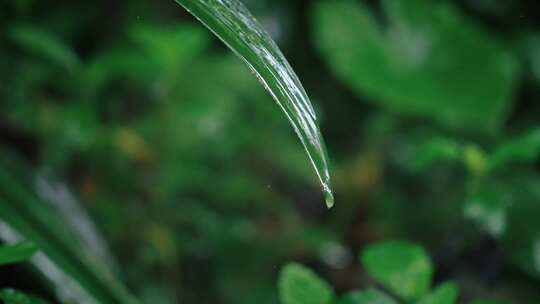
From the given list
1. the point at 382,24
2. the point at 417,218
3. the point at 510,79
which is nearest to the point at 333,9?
the point at 382,24

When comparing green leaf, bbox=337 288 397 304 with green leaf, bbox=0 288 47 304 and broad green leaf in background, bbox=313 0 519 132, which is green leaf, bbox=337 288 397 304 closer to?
green leaf, bbox=0 288 47 304

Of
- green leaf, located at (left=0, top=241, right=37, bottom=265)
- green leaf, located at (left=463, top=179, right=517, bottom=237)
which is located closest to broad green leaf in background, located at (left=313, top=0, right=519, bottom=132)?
green leaf, located at (left=463, top=179, right=517, bottom=237)

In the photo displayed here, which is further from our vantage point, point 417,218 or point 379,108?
point 379,108

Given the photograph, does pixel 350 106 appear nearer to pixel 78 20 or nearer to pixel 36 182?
pixel 78 20

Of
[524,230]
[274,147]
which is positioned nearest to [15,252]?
[524,230]

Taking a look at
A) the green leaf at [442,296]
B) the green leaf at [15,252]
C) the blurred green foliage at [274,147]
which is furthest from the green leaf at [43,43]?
the green leaf at [442,296]

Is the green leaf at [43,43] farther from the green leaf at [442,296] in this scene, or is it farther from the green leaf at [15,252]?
the green leaf at [442,296]

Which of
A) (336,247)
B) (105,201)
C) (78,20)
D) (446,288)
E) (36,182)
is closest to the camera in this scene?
(446,288)
